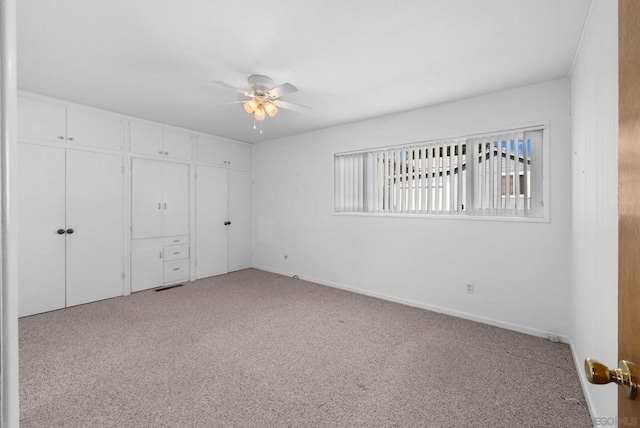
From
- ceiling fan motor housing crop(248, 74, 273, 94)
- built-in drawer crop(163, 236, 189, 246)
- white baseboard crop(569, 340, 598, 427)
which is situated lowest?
white baseboard crop(569, 340, 598, 427)

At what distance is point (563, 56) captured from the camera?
247 centimetres

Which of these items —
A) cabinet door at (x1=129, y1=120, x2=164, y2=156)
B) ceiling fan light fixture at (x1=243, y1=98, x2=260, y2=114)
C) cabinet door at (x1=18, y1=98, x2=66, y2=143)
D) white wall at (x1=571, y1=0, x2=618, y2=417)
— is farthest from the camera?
cabinet door at (x1=129, y1=120, x2=164, y2=156)

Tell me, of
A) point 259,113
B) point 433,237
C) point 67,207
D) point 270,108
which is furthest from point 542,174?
point 67,207

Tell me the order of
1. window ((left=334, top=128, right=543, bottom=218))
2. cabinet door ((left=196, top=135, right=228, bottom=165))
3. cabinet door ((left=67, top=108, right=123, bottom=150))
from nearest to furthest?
window ((left=334, top=128, right=543, bottom=218)), cabinet door ((left=67, top=108, right=123, bottom=150)), cabinet door ((left=196, top=135, right=228, bottom=165))

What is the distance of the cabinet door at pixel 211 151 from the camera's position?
518cm

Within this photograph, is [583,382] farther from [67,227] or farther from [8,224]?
[67,227]

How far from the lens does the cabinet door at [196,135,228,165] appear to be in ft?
17.0

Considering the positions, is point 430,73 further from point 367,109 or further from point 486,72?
point 367,109

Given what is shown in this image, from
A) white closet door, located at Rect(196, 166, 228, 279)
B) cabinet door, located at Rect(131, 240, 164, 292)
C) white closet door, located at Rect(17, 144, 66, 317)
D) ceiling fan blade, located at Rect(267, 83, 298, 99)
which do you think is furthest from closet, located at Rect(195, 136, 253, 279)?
ceiling fan blade, located at Rect(267, 83, 298, 99)

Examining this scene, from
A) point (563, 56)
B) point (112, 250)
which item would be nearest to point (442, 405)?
point (563, 56)

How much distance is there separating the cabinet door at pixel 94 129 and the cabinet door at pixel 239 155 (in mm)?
1850

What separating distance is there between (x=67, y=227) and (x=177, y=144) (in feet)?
6.35

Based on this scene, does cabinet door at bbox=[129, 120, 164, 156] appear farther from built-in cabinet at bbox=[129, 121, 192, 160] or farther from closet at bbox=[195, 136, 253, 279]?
closet at bbox=[195, 136, 253, 279]

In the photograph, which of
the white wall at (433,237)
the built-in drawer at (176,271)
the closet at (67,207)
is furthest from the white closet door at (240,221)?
the closet at (67,207)
